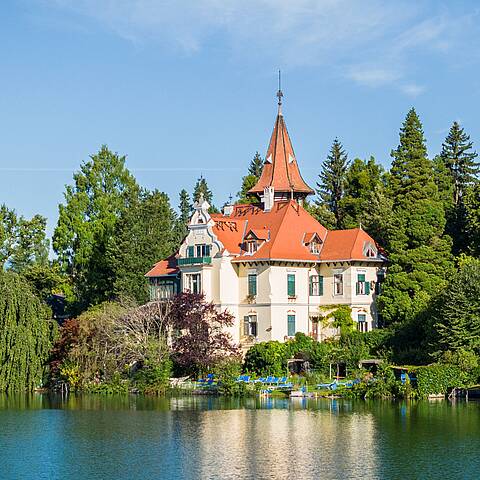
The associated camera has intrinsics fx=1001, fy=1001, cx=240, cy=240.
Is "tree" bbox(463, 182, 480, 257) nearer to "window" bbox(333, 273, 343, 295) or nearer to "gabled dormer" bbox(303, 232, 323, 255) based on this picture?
"window" bbox(333, 273, 343, 295)

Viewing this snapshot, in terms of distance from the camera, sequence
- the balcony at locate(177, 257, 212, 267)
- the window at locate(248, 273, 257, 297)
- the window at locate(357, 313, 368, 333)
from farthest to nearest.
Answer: the balcony at locate(177, 257, 212, 267), the window at locate(248, 273, 257, 297), the window at locate(357, 313, 368, 333)

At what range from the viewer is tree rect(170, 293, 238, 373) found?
5450cm

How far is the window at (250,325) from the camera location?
58.4 m


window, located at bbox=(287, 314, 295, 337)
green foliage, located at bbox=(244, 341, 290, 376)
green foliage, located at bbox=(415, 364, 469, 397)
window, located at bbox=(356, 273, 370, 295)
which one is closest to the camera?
green foliage, located at bbox=(415, 364, 469, 397)

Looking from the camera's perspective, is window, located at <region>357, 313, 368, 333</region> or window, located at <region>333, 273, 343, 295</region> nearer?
window, located at <region>357, 313, 368, 333</region>

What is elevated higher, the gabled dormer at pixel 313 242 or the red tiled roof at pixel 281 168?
the red tiled roof at pixel 281 168

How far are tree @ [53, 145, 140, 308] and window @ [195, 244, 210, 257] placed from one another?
10.6 metres

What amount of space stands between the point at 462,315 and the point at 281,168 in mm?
19677

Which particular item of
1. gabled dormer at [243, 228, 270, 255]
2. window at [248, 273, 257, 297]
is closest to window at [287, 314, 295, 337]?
window at [248, 273, 257, 297]

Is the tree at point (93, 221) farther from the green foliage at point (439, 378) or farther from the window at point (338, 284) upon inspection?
the green foliage at point (439, 378)

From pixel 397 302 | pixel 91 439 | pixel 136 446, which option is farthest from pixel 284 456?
pixel 397 302

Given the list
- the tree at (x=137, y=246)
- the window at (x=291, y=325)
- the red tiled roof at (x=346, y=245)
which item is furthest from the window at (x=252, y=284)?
the tree at (x=137, y=246)

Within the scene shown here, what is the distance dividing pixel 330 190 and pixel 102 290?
78.7 feet

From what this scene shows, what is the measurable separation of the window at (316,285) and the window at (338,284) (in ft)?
2.94
